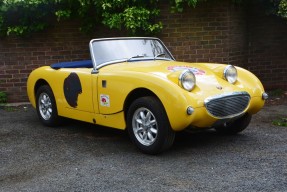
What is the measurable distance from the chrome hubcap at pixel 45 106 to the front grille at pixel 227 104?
283 centimetres

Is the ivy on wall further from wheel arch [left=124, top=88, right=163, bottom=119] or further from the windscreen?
wheel arch [left=124, top=88, right=163, bottom=119]

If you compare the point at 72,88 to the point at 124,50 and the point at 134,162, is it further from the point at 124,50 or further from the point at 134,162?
the point at 134,162

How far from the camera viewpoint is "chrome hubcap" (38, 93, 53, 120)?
6425 millimetres

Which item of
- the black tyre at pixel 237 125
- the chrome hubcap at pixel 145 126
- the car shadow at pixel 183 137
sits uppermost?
the chrome hubcap at pixel 145 126

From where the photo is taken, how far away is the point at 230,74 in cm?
517

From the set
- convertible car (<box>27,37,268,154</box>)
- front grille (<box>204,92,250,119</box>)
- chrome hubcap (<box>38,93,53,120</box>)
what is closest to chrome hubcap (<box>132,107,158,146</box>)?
convertible car (<box>27,37,268,154</box>)

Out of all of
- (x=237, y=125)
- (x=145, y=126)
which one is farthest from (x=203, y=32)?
(x=145, y=126)

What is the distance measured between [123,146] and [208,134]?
1.25 metres

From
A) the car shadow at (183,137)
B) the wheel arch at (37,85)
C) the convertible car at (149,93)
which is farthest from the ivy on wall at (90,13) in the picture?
the car shadow at (183,137)

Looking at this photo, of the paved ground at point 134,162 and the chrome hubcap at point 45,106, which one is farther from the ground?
the chrome hubcap at point 45,106

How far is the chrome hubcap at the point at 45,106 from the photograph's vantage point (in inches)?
253

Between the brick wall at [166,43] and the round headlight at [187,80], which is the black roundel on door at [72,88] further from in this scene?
the brick wall at [166,43]

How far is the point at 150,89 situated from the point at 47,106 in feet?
8.07

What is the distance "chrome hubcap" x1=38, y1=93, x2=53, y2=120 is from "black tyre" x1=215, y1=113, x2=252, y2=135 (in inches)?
105
